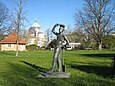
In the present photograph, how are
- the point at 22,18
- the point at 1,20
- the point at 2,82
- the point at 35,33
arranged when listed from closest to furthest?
the point at 2,82
the point at 22,18
the point at 1,20
the point at 35,33

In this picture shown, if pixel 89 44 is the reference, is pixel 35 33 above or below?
above

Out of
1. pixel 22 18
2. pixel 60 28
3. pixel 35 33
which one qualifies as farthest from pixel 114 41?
pixel 35 33

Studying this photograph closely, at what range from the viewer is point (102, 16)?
54562 mm

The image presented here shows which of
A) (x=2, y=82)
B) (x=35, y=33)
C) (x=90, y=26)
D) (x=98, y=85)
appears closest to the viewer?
(x=98, y=85)

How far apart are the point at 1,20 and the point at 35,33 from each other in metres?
91.9

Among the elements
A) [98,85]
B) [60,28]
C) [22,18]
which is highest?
[22,18]

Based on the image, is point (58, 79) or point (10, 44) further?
point (10, 44)

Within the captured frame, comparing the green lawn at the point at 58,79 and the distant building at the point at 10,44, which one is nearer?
the green lawn at the point at 58,79

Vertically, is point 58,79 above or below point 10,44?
below

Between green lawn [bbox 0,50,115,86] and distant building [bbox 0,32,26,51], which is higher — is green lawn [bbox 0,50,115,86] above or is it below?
below

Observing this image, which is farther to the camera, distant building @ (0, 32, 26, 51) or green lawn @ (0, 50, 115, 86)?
distant building @ (0, 32, 26, 51)

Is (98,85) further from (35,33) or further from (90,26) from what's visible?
(35,33)

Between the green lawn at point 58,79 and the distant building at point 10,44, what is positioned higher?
the distant building at point 10,44

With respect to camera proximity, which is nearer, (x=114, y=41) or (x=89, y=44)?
(x=114, y=41)
